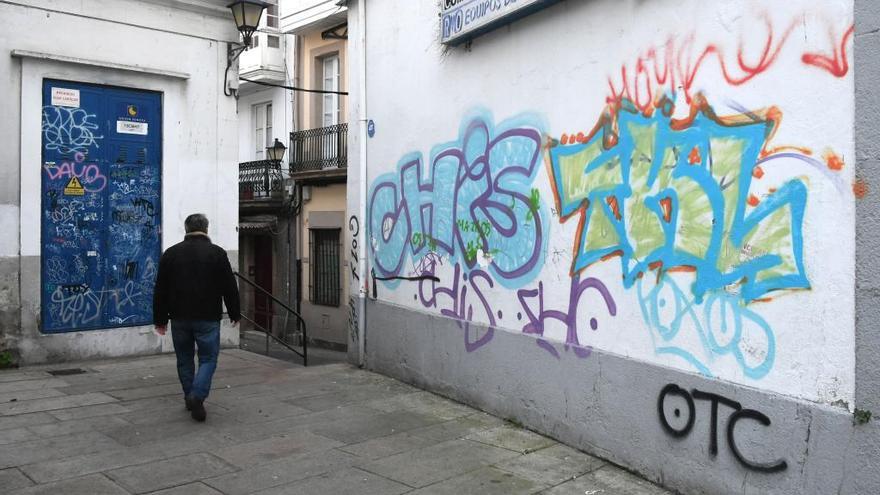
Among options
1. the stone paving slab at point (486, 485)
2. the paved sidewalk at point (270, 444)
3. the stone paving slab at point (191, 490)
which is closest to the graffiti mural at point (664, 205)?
the paved sidewalk at point (270, 444)

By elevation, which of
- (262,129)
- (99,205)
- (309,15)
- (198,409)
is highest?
(309,15)

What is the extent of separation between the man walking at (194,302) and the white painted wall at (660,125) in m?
2.18

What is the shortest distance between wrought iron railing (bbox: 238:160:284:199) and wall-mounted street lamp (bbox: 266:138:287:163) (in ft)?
0.50

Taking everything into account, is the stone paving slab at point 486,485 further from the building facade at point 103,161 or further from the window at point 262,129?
the window at point 262,129

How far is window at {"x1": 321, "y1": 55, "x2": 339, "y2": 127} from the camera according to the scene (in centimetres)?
1761

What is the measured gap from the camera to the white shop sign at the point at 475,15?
21.1ft

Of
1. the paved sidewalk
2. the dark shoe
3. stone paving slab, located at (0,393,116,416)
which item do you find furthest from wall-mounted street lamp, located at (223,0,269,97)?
the dark shoe

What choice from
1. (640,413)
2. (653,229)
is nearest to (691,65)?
(653,229)

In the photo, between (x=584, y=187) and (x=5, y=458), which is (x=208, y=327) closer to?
(x=5, y=458)

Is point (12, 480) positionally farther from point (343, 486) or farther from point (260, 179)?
point (260, 179)

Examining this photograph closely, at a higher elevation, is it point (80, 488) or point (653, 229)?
point (653, 229)

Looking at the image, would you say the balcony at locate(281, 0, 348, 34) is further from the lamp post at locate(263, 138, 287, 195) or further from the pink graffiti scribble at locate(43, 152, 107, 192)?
the pink graffiti scribble at locate(43, 152, 107, 192)

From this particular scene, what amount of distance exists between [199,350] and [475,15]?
3.88m

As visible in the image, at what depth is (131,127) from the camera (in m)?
9.50
